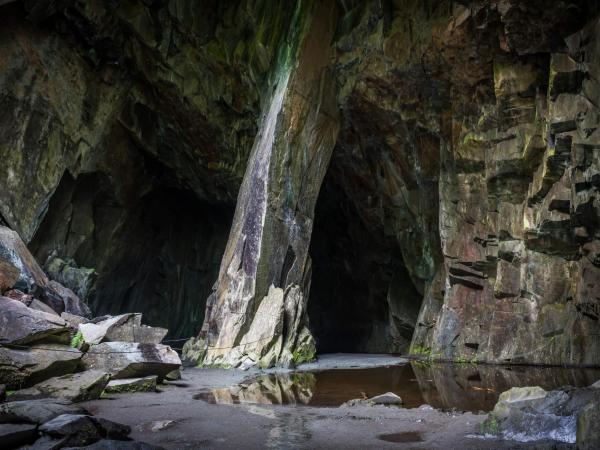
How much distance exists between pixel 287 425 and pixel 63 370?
4432 mm

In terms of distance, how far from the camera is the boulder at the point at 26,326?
7.84 meters

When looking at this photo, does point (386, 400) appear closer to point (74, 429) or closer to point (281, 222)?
point (74, 429)

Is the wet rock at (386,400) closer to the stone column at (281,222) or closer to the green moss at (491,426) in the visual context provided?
the green moss at (491,426)

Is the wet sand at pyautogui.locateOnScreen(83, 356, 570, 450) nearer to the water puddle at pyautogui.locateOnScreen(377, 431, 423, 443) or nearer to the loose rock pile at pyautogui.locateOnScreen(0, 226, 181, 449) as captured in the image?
the water puddle at pyautogui.locateOnScreen(377, 431, 423, 443)

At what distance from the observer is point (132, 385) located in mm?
8422

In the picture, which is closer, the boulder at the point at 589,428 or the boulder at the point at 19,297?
the boulder at the point at 589,428

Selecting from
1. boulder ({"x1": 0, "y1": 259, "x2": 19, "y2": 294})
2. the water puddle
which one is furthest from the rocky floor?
boulder ({"x1": 0, "y1": 259, "x2": 19, "y2": 294})

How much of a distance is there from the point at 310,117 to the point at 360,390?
11.5 meters

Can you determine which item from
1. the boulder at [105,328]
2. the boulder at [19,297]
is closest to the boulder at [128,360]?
the boulder at [105,328]

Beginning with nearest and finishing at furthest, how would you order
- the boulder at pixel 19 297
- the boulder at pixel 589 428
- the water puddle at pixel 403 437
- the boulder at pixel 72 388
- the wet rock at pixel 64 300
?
the boulder at pixel 589 428
the water puddle at pixel 403 437
the boulder at pixel 72 388
the boulder at pixel 19 297
the wet rock at pixel 64 300

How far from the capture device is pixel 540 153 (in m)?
14.4

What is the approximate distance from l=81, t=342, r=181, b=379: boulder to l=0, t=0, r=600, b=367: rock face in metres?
2.71

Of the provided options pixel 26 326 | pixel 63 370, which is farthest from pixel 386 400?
pixel 26 326

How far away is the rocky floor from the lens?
4742 mm
